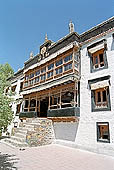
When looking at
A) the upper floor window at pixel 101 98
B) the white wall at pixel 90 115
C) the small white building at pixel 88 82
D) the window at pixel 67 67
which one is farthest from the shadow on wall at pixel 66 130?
the window at pixel 67 67

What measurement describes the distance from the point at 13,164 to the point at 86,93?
7425mm

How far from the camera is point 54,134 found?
12.9 meters

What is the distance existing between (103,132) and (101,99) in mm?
2477

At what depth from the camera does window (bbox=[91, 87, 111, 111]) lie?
973 cm

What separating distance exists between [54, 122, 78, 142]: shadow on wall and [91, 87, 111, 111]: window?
2460 mm

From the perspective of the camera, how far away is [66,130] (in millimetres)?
11930

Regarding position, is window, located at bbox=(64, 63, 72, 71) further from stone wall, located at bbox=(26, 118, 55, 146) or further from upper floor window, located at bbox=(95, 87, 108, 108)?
stone wall, located at bbox=(26, 118, 55, 146)

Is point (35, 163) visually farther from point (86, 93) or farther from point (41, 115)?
point (41, 115)

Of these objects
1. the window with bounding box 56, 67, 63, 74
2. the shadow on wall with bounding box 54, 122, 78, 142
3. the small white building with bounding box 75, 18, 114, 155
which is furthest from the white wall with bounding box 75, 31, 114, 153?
the window with bounding box 56, 67, 63, 74

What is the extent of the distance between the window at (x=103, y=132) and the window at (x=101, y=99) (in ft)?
3.77

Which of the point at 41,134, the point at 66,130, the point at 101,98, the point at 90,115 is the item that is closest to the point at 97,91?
the point at 101,98

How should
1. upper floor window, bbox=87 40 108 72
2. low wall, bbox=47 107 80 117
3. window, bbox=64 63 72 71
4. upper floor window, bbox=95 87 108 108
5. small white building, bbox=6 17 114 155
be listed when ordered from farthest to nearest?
1. window, bbox=64 63 72 71
2. low wall, bbox=47 107 80 117
3. upper floor window, bbox=87 40 108 72
4. upper floor window, bbox=95 87 108 108
5. small white building, bbox=6 17 114 155

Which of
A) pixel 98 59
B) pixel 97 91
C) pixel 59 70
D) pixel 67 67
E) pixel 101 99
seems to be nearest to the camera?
pixel 101 99

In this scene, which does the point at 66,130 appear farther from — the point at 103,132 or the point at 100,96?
the point at 100,96
